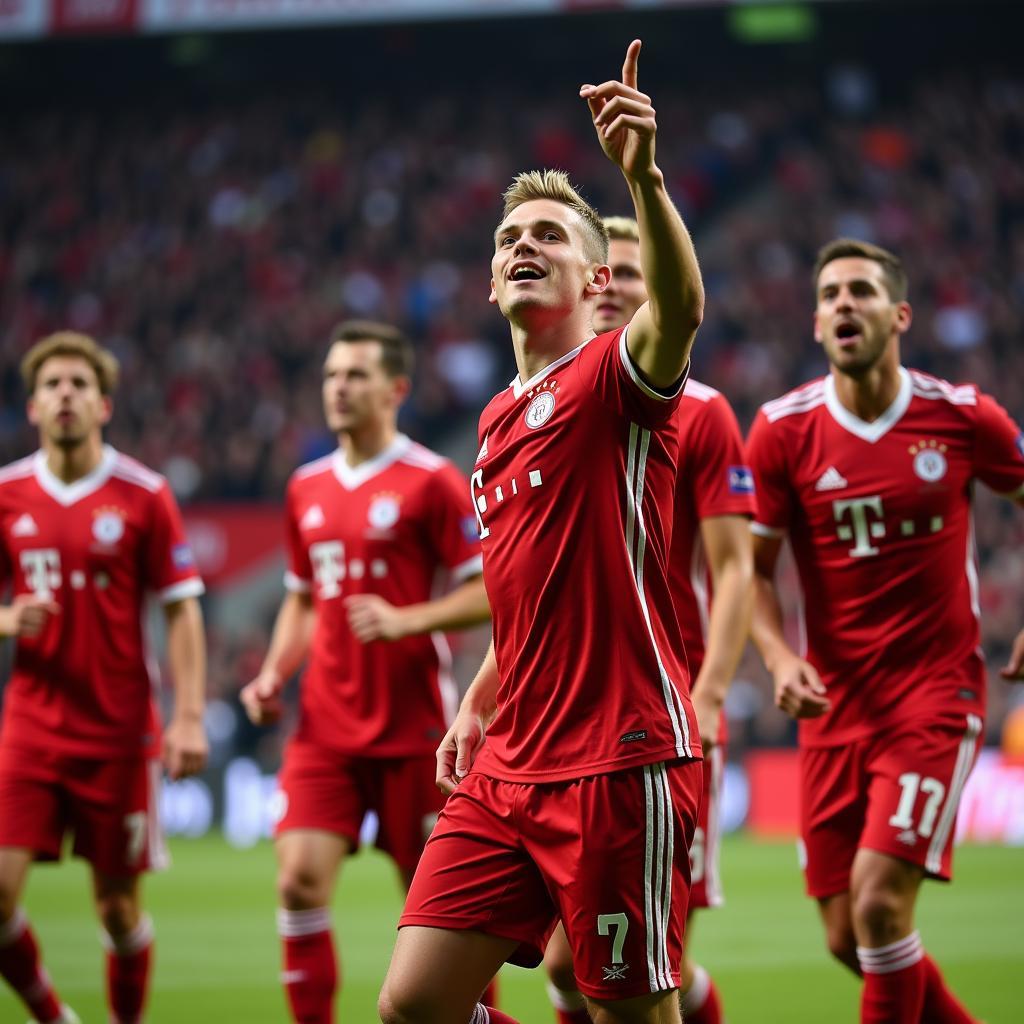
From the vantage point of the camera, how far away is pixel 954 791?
4.93 metres

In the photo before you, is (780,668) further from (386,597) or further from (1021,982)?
(1021,982)

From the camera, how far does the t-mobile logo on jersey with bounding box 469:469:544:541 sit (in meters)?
3.66

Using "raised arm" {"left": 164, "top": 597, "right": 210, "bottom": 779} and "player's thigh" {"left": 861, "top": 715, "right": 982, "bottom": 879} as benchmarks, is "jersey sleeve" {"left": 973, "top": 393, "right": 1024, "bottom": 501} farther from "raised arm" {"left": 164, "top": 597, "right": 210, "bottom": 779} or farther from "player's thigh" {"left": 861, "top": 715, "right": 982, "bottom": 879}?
"raised arm" {"left": 164, "top": 597, "right": 210, "bottom": 779}

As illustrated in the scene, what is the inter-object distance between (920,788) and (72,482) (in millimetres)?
3593

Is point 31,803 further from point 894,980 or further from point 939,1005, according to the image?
point 939,1005

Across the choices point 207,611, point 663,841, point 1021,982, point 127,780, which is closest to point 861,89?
point 207,611

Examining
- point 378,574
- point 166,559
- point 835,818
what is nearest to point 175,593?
point 166,559

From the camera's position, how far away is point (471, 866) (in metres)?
3.61

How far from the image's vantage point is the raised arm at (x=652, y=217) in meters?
3.14

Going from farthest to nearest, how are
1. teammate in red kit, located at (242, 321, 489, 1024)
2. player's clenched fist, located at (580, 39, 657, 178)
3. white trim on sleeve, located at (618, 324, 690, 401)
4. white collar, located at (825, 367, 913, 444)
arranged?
teammate in red kit, located at (242, 321, 489, 1024) < white collar, located at (825, 367, 913, 444) < white trim on sleeve, located at (618, 324, 690, 401) < player's clenched fist, located at (580, 39, 657, 178)

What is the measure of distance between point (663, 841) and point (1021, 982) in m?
4.60

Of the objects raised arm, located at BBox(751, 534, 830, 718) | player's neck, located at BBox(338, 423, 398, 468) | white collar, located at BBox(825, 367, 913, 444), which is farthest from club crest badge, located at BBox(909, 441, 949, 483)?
player's neck, located at BBox(338, 423, 398, 468)

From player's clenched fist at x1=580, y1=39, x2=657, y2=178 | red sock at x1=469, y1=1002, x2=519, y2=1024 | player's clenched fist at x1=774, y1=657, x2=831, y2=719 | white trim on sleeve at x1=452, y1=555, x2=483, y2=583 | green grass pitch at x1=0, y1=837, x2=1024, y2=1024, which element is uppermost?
player's clenched fist at x1=580, y1=39, x2=657, y2=178

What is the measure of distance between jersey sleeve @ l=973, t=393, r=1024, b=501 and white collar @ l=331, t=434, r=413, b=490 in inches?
90.3
